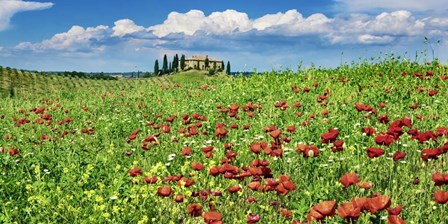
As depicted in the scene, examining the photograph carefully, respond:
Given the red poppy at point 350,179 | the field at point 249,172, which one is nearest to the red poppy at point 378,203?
the field at point 249,172

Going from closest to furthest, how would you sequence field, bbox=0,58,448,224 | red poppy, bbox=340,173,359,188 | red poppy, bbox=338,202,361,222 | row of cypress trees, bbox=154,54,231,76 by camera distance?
red poppy, bbox=338,202,361,222 → red poppy, bbox=340,173,359,188 → field, bbox=0,58,448,224 → row of cypress trees, bbox=154,54,231,76

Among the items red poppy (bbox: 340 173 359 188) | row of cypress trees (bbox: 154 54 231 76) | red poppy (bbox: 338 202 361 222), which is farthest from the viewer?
row of cypress trees (bbox: 154 54 231 76)

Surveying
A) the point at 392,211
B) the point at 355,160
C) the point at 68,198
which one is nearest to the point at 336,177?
the point at 355,160

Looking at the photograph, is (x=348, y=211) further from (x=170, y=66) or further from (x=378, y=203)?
(x=170, y=66)

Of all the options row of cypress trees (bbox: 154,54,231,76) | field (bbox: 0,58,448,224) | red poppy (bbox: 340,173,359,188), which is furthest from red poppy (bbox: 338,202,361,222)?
row of cypress trees (bbox: 154,54,231,76)

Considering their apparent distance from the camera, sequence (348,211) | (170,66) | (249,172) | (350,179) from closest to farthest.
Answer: (348,211) < (350,179) < (249,172) < (170,66)

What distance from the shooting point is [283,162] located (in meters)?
6.24

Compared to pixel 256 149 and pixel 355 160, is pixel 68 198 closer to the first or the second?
pixel 256 149

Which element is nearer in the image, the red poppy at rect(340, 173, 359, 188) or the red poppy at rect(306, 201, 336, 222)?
the red poppy at rect(306, 201, 336, 222)

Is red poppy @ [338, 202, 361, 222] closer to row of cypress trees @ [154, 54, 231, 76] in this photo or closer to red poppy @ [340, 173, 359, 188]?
red poppy @ [340, 173, 359, 188]

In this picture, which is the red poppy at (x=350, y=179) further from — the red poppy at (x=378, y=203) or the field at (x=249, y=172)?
the red poppy at (x=378, y=203)

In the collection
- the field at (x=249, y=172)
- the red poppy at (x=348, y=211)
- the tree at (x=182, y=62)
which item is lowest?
the field at (x=249, y=172)

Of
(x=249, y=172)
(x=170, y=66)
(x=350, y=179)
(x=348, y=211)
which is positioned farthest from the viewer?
(x=170, y=66)

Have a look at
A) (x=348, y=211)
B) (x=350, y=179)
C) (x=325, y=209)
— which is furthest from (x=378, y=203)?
(x=350, y=179)
